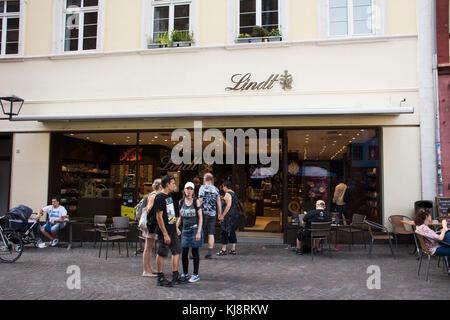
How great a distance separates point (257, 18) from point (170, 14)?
2.55 metres

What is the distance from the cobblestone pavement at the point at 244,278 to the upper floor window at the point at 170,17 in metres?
6.29

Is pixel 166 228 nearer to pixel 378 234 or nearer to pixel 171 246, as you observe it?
pixel 171 246

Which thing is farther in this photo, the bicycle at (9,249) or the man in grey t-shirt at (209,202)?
the man in grey t-shirt at (209,202)

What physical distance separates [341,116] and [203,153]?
12.8ft

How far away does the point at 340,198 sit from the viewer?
396 inches

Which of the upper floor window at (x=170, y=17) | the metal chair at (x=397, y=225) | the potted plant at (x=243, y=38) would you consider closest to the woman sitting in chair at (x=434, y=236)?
the metal chair at (x=397, y=225)

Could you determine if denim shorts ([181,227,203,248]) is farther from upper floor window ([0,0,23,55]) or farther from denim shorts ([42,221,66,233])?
upper floor window ([0,0,23,55])

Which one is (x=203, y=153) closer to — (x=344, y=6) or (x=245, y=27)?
(x=245, y=27)

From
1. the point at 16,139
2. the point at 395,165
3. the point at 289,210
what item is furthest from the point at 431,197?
the point at 16,139

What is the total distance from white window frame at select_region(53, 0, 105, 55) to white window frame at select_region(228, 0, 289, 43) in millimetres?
3775

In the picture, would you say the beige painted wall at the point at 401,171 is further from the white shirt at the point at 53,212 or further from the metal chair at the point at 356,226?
the white shirt at the point at 53,212

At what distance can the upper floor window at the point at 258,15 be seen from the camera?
34.2 ft

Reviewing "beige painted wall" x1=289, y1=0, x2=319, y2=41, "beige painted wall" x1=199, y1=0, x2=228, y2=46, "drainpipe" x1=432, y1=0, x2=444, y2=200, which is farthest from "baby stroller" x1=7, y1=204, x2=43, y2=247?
"drainpipe" x1=432, y1=0, x2=444, y2=200

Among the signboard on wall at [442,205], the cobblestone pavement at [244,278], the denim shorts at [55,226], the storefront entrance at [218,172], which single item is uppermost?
the storefront entrance at [218,172]
